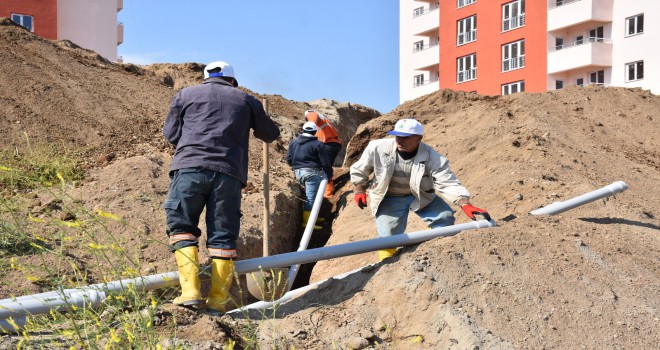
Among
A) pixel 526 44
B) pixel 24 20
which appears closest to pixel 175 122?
pixel 526 44

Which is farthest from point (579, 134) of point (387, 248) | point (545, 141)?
point (387, 248)

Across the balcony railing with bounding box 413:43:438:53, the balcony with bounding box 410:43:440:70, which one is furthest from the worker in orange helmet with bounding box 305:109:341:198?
the balcony railing with bounding box 413:43:438:53

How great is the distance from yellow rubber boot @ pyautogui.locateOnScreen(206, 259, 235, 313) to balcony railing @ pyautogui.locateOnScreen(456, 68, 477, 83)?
3270 cm

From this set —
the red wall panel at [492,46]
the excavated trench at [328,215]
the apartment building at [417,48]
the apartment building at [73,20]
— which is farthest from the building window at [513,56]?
the excavated trench at [328,215]

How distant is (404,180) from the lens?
6574mm

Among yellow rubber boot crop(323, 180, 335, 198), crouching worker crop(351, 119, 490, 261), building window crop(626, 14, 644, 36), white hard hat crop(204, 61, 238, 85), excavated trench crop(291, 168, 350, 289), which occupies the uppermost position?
building window crop(626, 14, 644, 36)

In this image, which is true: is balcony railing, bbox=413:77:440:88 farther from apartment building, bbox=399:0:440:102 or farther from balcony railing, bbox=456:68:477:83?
balcony railing, bbox=456:68:477:83

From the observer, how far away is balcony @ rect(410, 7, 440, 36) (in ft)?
129

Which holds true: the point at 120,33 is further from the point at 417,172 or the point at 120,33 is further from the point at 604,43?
the point at 417,172

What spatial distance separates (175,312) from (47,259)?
11.8ft

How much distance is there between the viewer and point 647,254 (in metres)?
6.51

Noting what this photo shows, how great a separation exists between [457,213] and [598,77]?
23368mm

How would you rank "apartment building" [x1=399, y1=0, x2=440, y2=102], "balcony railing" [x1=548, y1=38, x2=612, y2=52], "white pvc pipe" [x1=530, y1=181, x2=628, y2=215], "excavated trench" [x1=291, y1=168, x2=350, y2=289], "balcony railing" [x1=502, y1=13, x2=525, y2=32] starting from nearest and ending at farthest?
1. "white pvc pipe" [x1=530, y1=181, x2=628, y2=215]
2. "excavated trench" [x1=291, y1=168, x2=350, y2=289]
3. "balcony railing" [x1=548, y1=38, x2=612, y2=52]
4. "balcony railing" [x1=502, y1=13, x2=525, y2=32]
5. "apartment building" [x1=399, y1=0, x2=440, y2=102]

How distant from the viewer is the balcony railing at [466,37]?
120 feet
